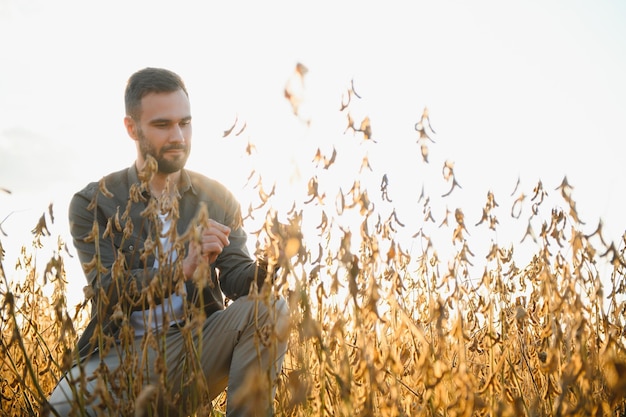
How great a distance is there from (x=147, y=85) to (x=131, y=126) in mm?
234

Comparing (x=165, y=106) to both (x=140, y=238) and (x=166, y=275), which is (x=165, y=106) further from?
(x=166, y=275)

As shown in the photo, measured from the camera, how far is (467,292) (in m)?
1.76

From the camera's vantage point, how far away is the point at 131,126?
10.1ft

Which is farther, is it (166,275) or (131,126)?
(131,126)

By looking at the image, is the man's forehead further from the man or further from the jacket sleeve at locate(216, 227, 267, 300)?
the jacket sleeve at locate(216, 227, 267, 300)

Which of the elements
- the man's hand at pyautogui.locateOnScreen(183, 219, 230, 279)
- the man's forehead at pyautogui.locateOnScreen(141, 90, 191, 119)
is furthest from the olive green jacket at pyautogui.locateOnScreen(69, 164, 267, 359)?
the man's hand at pyautogui.locateOnScreen(183, 219, 230, 279)

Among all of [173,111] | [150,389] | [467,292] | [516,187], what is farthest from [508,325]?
[173,111]

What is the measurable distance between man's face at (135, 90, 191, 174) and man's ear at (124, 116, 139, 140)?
58 mm

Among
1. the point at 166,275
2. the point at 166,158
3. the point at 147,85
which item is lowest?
the point at 166,275

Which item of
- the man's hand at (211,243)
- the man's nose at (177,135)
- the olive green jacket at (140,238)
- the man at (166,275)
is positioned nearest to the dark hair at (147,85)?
the man at (166,275)

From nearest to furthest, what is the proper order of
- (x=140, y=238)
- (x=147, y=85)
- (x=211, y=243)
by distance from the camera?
(x=211, y=243) → (x=140, y=238) → (x=147, y=85)

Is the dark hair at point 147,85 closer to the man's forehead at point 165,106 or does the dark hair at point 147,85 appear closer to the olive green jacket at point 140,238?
the man's forehead at point 165,106

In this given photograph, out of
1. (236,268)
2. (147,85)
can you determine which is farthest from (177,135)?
(236,268)

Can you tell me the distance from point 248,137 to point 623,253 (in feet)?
3.87
